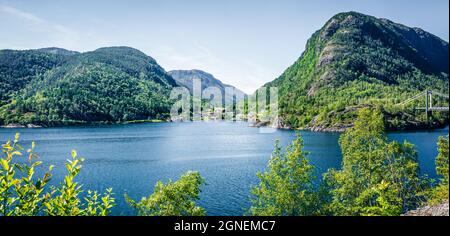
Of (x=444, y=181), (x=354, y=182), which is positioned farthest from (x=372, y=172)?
(x=444, y=181)

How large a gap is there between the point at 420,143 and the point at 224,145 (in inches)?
1242

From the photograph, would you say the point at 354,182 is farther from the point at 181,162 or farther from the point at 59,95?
the point at 59,95

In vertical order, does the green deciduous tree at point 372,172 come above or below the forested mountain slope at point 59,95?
below

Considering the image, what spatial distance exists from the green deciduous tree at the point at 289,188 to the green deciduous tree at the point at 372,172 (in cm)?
171

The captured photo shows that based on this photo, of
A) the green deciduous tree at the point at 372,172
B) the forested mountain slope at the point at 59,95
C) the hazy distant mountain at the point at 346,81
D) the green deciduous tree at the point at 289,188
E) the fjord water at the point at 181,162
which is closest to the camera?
the green deciduous tree at the point at 289,188

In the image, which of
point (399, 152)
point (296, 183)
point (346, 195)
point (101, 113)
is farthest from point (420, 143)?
point (101, 113)

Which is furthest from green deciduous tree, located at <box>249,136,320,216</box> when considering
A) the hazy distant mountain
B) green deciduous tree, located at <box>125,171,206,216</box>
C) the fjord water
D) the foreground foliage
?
the hazy distant mountain

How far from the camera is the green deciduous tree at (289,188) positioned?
16.0 meters

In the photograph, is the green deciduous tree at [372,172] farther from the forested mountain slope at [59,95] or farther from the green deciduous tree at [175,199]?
the forested mountain slope at [59,95]

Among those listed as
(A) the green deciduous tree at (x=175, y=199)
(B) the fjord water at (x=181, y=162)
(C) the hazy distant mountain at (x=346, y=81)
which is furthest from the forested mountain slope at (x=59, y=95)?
(C) the hazy distant mountain at (x=346, y=81)

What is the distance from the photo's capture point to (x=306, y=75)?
283 feet

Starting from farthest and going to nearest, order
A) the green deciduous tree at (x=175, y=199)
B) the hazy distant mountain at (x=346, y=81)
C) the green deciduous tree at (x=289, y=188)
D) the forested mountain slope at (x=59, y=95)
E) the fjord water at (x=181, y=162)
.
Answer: the hazy distant mountain at (x=346, y=81) < the fjord water at (x=181, y=162) < the forested mountain slope at (x=59, y=95) < the green deciduous tree at (x=289, y=188) < the green deciduous tree at (x=175, y=199)

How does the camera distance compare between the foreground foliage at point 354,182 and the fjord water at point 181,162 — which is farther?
the fjord water at point 181,162
